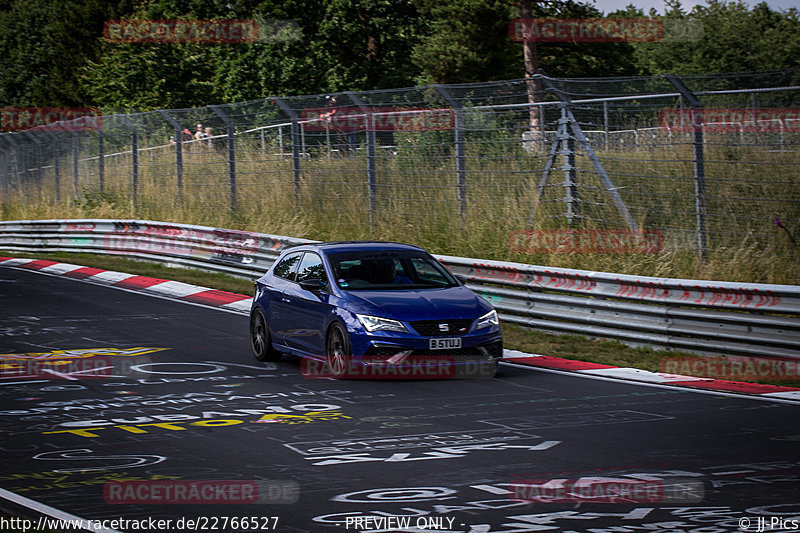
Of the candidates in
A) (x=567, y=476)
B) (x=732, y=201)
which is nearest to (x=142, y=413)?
(x=567, y=476)

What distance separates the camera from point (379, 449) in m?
8.14

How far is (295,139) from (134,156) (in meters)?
7.82

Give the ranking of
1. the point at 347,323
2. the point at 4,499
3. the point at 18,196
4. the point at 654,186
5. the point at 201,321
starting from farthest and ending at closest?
the point at 18,196, the point at 201,321, the point at 654,186, the point at 347,323, the point at 4,499

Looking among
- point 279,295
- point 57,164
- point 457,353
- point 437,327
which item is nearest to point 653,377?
point 457,353

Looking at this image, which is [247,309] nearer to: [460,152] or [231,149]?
[460,152]

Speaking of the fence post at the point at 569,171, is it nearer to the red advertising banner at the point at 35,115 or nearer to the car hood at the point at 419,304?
the car hood at the point at 419,304

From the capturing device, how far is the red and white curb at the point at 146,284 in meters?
19.2

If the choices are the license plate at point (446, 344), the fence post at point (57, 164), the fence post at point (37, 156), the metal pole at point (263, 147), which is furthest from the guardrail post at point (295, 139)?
the fence post at point (37, 156)

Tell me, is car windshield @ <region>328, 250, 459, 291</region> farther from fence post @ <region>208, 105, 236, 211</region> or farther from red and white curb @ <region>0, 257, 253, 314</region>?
fence post @ <region>208, 105, 236, 211</region>

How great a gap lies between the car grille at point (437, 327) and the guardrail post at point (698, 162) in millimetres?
4646

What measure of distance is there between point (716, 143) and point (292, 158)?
11033 mm

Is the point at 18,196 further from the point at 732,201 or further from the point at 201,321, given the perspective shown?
the point at 732,201

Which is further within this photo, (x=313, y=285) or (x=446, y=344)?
(x=313, y=285)

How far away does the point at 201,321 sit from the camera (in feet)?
55.3
